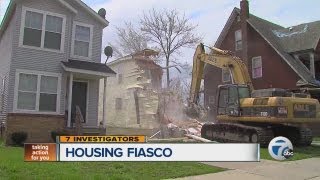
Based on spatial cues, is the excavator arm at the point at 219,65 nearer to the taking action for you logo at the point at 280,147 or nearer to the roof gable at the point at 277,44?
the taking action for you logo at the point at 280,147

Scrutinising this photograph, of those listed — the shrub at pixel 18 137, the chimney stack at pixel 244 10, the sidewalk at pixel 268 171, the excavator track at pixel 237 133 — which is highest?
the chimney stack at pixel 244 10

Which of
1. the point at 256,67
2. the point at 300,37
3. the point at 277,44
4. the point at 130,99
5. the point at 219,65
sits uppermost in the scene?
the point at 300,37

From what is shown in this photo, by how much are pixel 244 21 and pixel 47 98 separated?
19.6 m

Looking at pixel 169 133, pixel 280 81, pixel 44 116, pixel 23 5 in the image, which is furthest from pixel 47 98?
pixel 280 81

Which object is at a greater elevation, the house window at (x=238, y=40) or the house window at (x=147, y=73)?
the house window at (x=238, y=40)

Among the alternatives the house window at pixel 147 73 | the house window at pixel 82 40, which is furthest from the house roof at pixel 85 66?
the house window at pixel 147 73

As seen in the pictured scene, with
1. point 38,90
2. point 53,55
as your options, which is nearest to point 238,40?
point 53,55

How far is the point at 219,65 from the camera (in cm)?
2280

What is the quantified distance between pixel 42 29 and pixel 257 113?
→ 10.3m

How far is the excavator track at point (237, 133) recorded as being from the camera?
18047 mm

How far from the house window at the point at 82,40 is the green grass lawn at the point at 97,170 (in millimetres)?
10539

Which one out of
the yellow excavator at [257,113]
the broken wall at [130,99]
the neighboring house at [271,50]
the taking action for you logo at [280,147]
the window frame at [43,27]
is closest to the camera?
the taking action for you logo at [280,147]

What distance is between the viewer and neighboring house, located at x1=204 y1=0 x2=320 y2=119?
3077 centimetres

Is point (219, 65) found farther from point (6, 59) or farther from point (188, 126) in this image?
point (6, 59)
